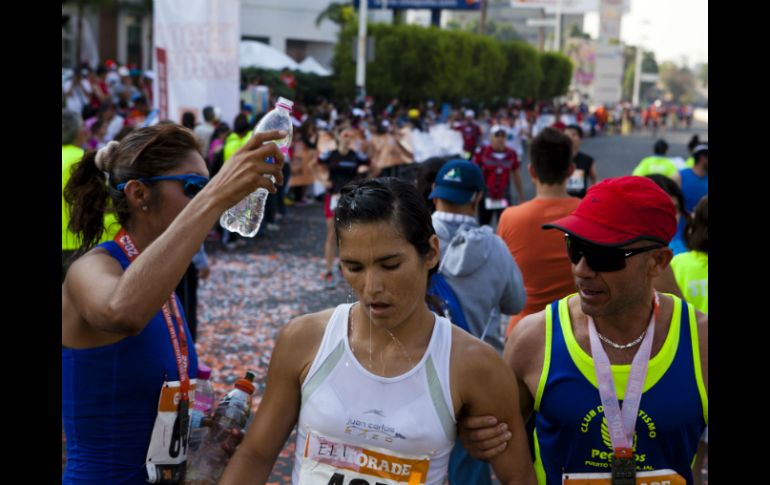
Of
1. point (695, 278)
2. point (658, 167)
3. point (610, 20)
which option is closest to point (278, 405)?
point (695, 278)

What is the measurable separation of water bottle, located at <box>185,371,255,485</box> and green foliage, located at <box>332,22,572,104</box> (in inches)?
1241

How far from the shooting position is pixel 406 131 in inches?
853

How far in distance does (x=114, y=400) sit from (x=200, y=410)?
0.51 m

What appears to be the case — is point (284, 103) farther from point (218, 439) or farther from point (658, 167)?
point (658, 167)

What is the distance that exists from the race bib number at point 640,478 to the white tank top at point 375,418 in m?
0.47

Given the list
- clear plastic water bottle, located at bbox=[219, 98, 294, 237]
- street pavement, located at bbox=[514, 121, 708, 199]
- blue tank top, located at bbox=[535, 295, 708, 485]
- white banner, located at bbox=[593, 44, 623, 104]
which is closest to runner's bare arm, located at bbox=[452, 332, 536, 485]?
blue tank top, located at bbox=[535, 295, 708, 485]

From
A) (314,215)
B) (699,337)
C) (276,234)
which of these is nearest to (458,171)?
(699,337)

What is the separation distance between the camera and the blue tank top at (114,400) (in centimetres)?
253

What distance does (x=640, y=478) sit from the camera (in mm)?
2592

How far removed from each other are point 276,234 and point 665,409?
1266 centimetres

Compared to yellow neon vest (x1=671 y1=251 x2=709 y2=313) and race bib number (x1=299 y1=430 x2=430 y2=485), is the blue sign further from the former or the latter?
race bib number (x1=299 y1=430 x2=430 y2=485)
